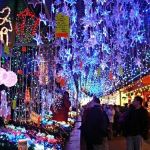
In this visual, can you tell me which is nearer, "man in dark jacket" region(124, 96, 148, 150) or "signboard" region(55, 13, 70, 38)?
"signboard" region(55, 13, 70, 38)

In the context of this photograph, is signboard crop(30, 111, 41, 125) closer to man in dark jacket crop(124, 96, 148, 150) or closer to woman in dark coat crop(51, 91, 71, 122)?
woman in dark coat crop(51, 91, 71, 122)

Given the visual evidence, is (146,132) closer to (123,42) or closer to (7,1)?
(7,1)

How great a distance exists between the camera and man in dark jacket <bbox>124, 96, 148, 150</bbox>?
436 inches

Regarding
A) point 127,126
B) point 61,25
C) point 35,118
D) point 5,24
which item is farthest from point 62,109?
point 5,24

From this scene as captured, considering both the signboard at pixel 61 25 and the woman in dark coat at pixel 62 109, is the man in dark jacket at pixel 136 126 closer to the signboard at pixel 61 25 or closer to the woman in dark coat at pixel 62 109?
the signboard at pixel 61 25

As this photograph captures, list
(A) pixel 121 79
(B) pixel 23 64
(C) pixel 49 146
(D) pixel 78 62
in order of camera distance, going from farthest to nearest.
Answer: (A) pixel 121 79 < (D) pixel 78 62 < (B) pixel 23 64 < (C) pixel 49 146

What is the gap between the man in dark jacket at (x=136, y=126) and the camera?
11.1m

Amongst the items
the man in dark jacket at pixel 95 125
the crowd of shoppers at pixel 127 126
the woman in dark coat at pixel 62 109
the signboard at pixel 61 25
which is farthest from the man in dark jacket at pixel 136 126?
the woman in dark coat at pixel 62 109

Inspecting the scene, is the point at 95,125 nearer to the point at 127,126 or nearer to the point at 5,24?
the point at 127,126

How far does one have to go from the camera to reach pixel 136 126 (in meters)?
11.1

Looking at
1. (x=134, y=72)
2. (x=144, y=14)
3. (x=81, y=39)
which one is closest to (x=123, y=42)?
(x=81, y=39)

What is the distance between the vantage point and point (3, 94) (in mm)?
15805

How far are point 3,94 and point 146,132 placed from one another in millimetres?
6008

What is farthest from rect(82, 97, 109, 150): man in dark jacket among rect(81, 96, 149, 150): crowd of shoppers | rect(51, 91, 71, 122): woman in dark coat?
rect(51, 91, 71, 122): woman in dark coat
